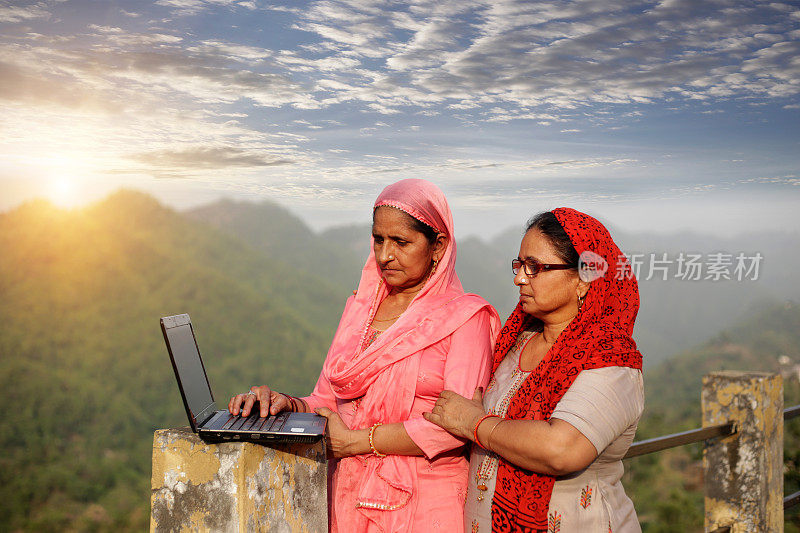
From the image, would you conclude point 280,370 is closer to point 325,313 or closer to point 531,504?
point 325,313

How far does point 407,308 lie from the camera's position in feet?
7.64

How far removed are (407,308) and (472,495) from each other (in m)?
0.67

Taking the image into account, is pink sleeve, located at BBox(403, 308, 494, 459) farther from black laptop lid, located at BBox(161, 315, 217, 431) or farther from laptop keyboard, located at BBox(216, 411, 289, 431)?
black laptop lid, located at BBox(161, 315, 217, 431)

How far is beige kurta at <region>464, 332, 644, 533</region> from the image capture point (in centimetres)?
177

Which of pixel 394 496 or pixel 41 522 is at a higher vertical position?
pixel 394 496

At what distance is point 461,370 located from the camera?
6.89ft

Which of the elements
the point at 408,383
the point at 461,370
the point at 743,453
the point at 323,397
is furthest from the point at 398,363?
the point at 743,453

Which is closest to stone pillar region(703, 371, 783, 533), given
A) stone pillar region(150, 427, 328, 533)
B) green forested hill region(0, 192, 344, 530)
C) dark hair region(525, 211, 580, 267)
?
dark hair region(525, 211, 580, 267)

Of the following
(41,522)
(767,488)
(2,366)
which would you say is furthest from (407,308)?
(2,366)

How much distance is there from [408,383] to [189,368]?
0.72m

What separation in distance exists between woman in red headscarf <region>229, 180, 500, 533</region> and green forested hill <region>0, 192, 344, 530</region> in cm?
1695

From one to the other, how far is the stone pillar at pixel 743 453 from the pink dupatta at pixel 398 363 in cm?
206

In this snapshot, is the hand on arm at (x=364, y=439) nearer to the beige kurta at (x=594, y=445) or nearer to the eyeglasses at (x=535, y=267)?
the beige kurta at (x=594, y=445)

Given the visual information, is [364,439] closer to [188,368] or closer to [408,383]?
[408,383]
